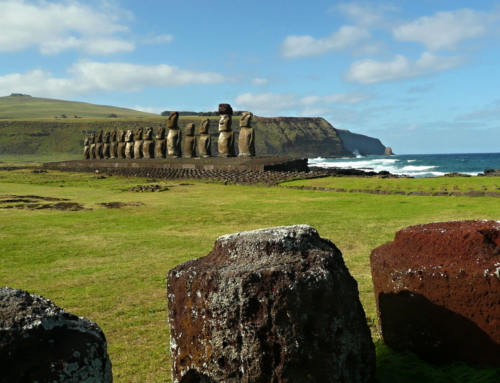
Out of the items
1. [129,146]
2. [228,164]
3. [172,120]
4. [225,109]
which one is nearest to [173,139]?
[172,120]

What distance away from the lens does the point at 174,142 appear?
125 feet

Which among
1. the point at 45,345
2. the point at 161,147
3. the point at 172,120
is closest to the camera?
the point at 45,345

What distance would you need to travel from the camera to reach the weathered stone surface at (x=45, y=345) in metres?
Answer: 2.08

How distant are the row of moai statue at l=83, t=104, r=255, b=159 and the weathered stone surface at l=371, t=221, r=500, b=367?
2839 cm

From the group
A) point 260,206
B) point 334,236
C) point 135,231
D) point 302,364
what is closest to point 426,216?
point 334,236

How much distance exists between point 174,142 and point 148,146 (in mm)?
4463

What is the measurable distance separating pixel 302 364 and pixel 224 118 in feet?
103

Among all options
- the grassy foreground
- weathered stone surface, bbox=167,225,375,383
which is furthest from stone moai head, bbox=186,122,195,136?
weathered stone surface, bbox=167,225,375,383

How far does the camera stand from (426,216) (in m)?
12.0

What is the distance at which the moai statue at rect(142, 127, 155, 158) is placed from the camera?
4125cm

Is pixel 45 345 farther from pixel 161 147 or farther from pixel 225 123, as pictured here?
pixel 161 147

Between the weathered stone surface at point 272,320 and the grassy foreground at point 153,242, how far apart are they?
876 mm

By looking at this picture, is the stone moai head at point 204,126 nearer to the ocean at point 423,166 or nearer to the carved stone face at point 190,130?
the carved stone face at point 190,130

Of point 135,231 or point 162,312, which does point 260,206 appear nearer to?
point 135,231
